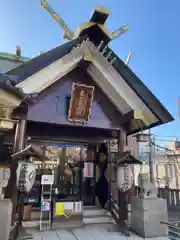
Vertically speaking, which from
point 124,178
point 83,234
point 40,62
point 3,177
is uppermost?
point 40,62

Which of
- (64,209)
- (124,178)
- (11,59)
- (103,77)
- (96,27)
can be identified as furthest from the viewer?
(11,59)

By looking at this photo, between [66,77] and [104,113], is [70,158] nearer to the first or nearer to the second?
[104,113]

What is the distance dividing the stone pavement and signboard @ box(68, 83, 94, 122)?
11.8 ft

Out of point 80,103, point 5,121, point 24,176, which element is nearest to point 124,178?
point 80,103

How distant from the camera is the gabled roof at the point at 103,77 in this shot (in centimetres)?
634

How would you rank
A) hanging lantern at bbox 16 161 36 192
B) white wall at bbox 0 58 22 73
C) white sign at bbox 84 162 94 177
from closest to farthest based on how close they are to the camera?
hanging lantern at bbox 16 161 36 192, white sign at bbox 84 162 94 177, white wall at bbox 0 58 22 73

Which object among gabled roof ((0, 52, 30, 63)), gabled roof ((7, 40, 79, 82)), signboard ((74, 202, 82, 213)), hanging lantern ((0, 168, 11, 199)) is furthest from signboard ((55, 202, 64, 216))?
gabled roof ((0, 52, 30, 63))

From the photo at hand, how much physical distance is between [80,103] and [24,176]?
115 inches

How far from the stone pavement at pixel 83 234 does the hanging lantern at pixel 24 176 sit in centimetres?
154

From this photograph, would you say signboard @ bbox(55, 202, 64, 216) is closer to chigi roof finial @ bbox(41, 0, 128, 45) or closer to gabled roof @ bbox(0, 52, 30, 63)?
chigi roof finial @ bbox(41, 0, 128, 45)

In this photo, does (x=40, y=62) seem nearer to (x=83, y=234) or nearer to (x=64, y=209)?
(x=64, y=209)

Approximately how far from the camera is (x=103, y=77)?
707 centimetres

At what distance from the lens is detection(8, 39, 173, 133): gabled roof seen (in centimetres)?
634

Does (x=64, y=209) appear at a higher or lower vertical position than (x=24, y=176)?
lower
